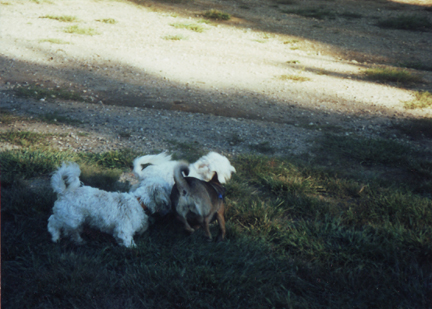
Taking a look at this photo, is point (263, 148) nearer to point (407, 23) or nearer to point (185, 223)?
point (185, 223)

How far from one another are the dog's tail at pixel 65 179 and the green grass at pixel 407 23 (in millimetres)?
14151

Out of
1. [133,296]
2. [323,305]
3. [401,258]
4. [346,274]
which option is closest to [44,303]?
[133,296]

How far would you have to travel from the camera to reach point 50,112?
5.52m

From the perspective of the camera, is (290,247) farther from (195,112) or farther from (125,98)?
(125,98)

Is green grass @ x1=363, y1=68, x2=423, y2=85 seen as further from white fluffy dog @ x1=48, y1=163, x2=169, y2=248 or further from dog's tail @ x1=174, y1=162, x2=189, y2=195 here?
white fluffy dog @ x1=48, y1=163, x2=169, y2=248

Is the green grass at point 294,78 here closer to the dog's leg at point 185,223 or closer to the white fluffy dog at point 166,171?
the white fluffy dog at point 166,171

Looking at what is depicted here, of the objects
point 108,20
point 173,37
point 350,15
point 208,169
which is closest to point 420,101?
point 208,169

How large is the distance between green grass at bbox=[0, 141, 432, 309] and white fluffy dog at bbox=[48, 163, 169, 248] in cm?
12

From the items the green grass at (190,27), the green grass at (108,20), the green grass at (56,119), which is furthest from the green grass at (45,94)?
the green grass at (190,27)

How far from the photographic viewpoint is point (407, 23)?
13.7 metres

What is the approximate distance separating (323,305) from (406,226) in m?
1.35

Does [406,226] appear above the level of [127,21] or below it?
below

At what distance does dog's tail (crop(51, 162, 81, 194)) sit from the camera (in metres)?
2.89

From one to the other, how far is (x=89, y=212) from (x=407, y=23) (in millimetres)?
14637
